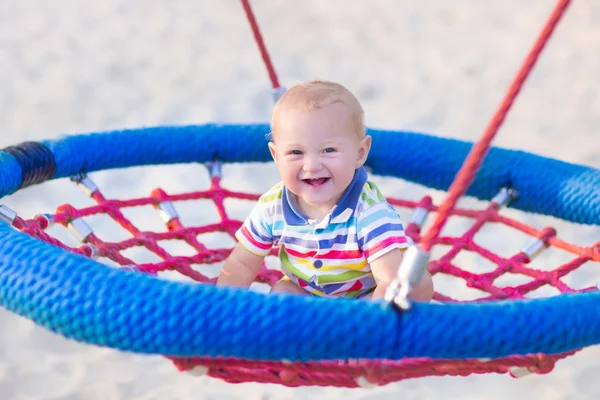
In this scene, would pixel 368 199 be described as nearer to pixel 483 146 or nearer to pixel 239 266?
pixel 239 266

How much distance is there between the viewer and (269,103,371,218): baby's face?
113cm

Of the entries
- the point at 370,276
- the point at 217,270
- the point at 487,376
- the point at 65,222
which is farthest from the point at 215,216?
the point at 370,276

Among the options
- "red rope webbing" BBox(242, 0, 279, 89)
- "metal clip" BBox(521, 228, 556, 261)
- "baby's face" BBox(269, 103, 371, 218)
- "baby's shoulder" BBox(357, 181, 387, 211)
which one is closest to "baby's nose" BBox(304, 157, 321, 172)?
"baby's face" BBox(269, 103, 371, 218)

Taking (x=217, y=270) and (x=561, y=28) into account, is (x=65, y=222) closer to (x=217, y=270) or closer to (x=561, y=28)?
(x=217, y=270)

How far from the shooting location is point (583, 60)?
3967 mm

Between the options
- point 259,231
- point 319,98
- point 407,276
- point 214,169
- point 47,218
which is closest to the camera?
point 407,276

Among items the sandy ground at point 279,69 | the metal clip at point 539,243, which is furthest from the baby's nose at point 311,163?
the sandy ground at point 279,69

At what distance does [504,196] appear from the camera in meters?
1.68

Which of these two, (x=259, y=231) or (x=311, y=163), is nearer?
(x=311, y=163)

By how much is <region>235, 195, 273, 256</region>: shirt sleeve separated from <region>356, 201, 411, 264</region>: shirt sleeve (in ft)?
0.48

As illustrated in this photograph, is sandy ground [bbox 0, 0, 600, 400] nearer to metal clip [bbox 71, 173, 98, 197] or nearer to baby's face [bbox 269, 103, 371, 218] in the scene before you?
metal clip [bbox 71, 173, 98, 197]

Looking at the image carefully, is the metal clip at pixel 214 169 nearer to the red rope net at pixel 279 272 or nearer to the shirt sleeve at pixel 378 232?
the red rope net at pixel 279 272

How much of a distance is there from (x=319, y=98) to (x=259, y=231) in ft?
0.81

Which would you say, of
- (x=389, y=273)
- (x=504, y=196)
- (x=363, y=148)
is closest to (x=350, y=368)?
(x=389, y=273)
